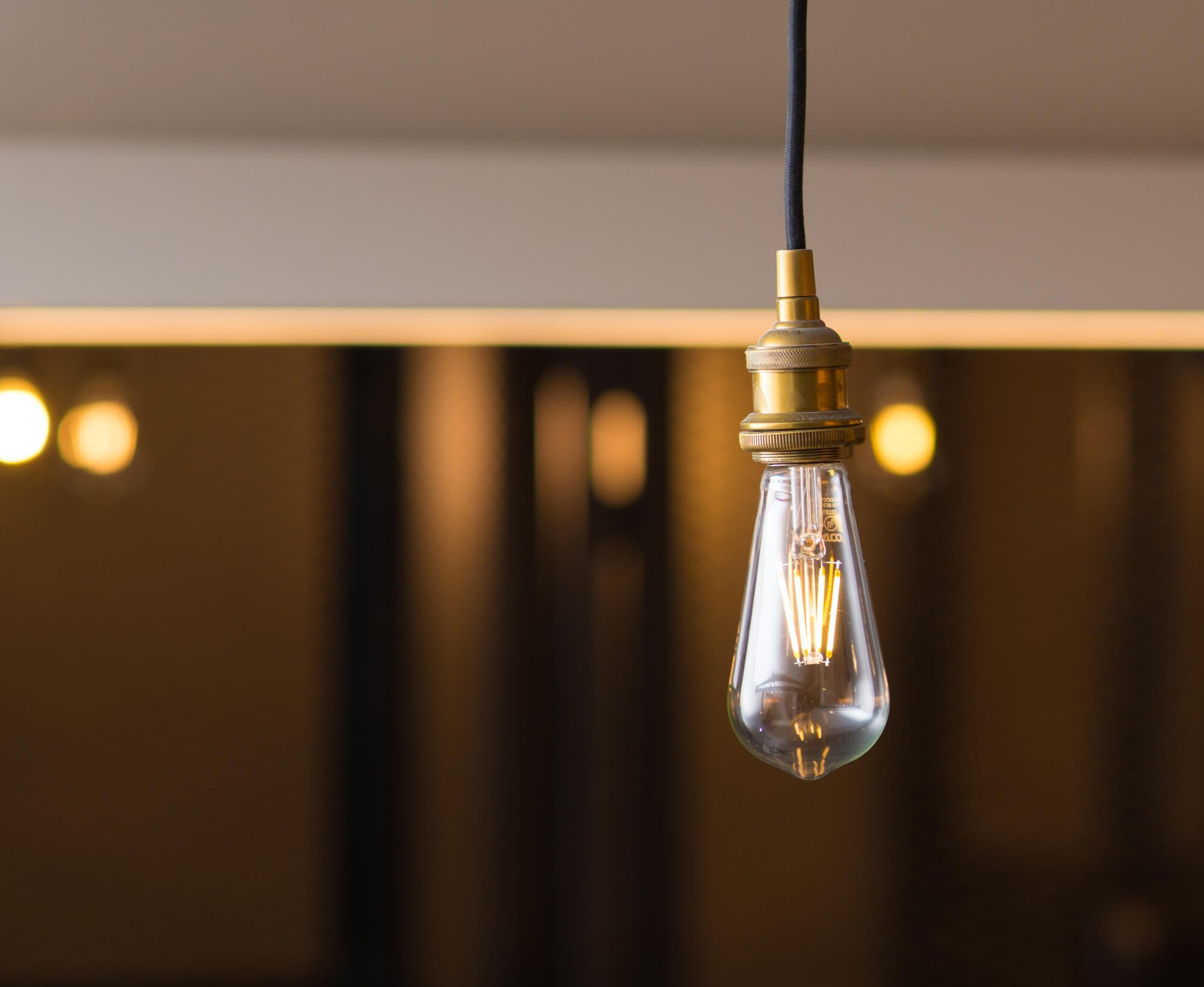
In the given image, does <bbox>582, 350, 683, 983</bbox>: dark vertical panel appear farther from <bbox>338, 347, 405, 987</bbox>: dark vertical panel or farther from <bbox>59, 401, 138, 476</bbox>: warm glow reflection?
<bbox>59, 401, 138, 476</bbox>: warm glow reflection

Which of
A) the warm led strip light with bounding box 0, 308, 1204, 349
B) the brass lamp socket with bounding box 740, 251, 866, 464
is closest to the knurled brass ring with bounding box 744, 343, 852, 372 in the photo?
the brass lamp socket with bounding box 740, 251, 866, 464

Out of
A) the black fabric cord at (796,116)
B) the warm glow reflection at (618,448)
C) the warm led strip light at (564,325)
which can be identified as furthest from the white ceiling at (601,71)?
the warm glow reflection at (618,448)

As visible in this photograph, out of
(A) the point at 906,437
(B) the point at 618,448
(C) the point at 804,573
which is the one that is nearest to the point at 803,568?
(C) the point at 804,573

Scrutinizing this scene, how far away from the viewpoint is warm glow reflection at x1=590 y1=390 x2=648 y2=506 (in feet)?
4.44

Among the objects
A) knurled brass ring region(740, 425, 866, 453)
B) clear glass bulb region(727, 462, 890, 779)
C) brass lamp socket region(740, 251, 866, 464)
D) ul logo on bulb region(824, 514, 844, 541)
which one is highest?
brass lamp socket region(740, 251, 866, 464)

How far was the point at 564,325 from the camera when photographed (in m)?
0.67

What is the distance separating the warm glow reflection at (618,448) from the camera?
1354 millimetres

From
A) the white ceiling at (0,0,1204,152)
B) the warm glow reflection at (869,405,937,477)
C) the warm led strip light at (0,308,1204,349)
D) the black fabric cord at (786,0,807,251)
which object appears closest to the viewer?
the black fabric cord at (786,0,807,251)

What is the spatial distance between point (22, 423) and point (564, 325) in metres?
0.97

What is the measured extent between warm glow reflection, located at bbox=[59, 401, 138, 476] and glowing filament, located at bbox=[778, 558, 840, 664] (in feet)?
4.06

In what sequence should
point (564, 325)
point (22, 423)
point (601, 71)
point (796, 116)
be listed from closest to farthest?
1. point (796, 116)
2. point (601, 71)
3. point (564, 325)
4. point (22, 423)

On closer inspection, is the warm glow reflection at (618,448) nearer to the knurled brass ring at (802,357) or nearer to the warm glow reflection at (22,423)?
the warm glow reflection at (22,423)

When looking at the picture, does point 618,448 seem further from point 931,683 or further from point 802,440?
point 802,440

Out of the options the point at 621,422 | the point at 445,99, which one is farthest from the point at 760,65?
the point at 621,422
